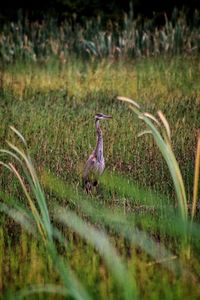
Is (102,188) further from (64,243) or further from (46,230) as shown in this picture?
(46,230)

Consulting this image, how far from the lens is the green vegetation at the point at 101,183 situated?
8.94 ft

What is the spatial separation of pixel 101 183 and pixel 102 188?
3 cm

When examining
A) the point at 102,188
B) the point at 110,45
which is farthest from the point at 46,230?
the point at 110,45

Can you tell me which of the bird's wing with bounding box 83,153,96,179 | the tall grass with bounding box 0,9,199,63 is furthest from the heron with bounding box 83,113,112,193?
the tall grass with bounding box 0,9,199,63

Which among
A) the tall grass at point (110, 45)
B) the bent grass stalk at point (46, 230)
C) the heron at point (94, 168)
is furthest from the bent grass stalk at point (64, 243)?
the tall grass at point (110, 45)

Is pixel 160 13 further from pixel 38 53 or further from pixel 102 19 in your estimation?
pixel 38 53

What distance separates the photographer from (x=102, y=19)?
10.1 meters

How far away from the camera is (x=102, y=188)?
412 centimetres

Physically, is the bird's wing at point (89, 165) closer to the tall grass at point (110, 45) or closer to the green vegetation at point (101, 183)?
the green vegetation at point (101, 183)

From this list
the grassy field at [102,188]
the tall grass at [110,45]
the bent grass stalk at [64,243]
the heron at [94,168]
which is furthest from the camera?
→ the tall grass at [110,45]

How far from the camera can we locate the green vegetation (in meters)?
2.72

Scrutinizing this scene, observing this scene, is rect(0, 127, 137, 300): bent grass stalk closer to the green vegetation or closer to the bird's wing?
the green vegetation

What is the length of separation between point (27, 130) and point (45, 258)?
2369mm

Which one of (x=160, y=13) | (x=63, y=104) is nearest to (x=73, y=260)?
(x=63, y=104)
